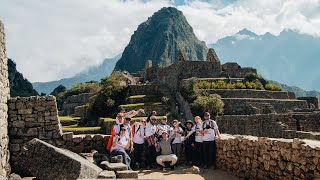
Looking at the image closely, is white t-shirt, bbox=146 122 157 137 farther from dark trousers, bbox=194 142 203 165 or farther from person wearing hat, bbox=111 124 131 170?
dark trousers, bbox=194 142 203 165

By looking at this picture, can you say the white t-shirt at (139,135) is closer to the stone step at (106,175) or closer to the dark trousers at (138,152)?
the dark trousers at (138,152)

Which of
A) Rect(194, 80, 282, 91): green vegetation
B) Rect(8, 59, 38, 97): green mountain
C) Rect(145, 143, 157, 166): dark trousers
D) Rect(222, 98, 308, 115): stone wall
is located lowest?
Rect(145, 143, 157, 166): dark trousers

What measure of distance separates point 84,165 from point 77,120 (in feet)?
120

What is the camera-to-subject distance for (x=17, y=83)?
2446 inches

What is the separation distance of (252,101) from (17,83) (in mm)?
40463

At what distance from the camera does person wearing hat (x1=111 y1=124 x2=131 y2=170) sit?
11.3m

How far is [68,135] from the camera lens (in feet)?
39.6

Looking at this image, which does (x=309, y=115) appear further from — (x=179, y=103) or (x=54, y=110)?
(x=54, y=110)

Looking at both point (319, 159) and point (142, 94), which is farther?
point (142, 94)

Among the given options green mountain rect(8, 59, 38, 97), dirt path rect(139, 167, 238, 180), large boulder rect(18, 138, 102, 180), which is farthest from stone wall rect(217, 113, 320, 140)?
green mountain rect(8, 59, 38, 97)

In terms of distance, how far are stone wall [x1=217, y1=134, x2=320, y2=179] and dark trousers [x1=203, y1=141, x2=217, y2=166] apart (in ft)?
0.56

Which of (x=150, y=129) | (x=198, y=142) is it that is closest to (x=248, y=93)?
(x=198, y=142)

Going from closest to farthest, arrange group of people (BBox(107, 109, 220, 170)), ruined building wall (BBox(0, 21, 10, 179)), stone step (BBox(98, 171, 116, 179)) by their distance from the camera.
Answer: stone step (BBox(98, 171, 116, 179)) → ruined building wall (BBox(0, 21, 10, 179)) → group of people (BBox(107, 109, 220, 170))

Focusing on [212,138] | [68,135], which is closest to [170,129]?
[212,138]
